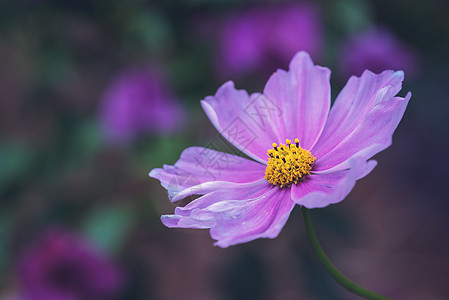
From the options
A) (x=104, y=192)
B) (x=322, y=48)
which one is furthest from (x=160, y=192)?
(x=322, y=48)

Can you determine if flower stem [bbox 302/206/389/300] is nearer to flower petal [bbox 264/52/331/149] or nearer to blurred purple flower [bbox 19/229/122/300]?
flower petal [bbox 264/52/331/149]

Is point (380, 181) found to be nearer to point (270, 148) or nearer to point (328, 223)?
point (328, 223)

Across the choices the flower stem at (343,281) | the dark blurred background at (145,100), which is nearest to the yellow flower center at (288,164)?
the flower stem at (343,281)

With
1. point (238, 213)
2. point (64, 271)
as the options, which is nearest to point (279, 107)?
point (238, 213)

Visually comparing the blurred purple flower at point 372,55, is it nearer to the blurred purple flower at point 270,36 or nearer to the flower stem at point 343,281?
the blurred purple flower at point 270,36

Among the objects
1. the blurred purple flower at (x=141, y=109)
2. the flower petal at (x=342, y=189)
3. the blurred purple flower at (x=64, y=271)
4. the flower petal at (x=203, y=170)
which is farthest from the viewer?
the blurred purple flower at (x=141, y=109)

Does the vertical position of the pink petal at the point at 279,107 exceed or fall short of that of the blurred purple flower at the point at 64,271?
it exceeds it

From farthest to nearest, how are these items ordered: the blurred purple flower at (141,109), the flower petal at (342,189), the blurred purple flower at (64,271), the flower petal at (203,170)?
the blurred purple flower at (141,109), the blurred purple flower at (64,271), the flower petal at (203,170), the flower petal at (342,189)
